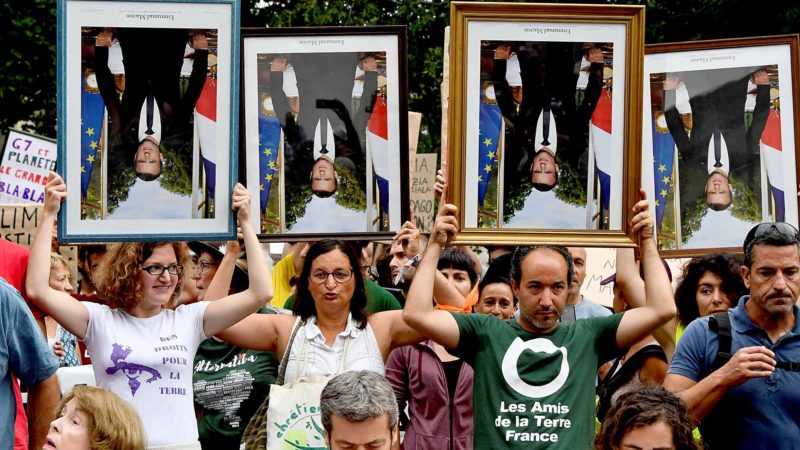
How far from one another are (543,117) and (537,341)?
40.6 inches

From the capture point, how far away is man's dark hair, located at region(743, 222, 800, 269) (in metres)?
6.18

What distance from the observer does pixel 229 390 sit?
24.6ft

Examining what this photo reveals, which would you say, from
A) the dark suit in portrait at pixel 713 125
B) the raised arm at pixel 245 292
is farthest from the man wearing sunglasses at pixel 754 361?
the raised arm at pixel 245 292

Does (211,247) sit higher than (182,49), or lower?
lower

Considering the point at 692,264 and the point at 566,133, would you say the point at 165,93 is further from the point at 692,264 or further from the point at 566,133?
the point at 692,264

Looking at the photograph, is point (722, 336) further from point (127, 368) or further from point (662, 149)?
point (127, 368)

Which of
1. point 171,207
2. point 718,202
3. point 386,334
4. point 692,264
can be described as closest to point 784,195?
point 718,202

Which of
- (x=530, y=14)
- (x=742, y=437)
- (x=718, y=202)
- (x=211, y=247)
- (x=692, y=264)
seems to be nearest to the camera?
(x=742, y=437)

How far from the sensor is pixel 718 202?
695cm

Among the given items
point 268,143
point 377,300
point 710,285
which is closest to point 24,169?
point 377,300

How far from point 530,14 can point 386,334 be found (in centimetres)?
164

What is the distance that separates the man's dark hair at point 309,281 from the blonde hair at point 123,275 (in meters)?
0.77

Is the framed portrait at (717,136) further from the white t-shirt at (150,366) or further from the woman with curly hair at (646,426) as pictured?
the white t-shirt at (150,366)

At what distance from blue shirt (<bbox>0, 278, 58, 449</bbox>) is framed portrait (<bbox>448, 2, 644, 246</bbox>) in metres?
1.91
